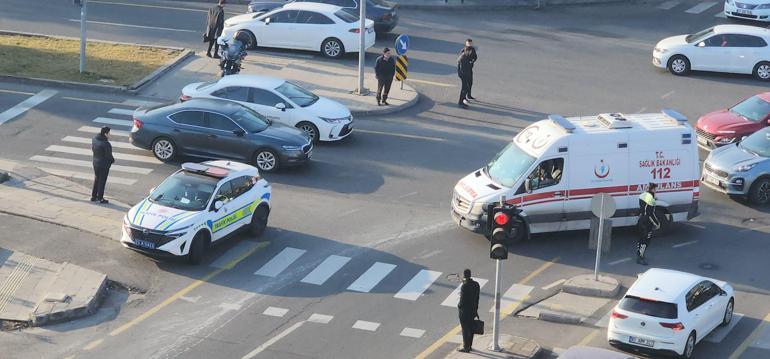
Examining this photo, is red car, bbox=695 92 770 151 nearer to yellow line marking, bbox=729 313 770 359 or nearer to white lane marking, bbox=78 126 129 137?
yellow line marking, bbox=729 313 770 359

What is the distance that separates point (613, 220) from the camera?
24766 millimetres

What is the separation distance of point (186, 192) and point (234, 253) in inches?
59.0

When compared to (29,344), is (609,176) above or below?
above

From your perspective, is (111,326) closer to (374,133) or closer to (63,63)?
(374,133)

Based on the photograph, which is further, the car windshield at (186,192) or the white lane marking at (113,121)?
the white lane marking at (113,121)

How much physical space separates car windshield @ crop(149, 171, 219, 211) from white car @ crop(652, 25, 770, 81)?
18.6 metres

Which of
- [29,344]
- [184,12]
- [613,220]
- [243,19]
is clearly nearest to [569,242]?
[613,220]

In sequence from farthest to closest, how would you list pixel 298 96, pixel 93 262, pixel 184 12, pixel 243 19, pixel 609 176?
pixel 184 12
pixel 243 19
pixel 298 96
pixel 609 176
pixel 93 262

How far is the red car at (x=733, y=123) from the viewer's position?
29844 mm

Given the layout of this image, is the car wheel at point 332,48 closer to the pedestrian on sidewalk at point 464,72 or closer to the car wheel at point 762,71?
the pedestrian on sidewalk at point 464,72

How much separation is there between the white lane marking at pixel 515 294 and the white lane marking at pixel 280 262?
13.5 feet

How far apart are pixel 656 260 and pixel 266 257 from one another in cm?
755

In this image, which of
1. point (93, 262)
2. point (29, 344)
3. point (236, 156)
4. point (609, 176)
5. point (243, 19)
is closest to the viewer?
point (29, 344)

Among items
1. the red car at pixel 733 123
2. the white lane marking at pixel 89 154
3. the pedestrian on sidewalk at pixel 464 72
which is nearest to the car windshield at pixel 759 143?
the red car at pixel 733 123
